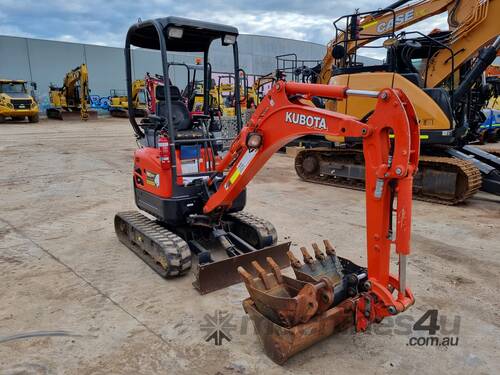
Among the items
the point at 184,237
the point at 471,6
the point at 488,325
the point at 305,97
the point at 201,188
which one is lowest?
the point at 488,325

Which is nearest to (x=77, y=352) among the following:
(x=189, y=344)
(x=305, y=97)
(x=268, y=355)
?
(x=189, y=344)

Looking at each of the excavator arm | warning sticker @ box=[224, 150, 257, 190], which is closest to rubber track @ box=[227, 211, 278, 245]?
warning sticker @ box=[224, 150, 257, 190]

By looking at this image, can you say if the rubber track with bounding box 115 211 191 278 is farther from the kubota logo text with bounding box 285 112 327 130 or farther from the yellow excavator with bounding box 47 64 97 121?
the yellow excavator with bounding box 47 64 97 121

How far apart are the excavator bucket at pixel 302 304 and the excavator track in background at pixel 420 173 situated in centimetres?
468

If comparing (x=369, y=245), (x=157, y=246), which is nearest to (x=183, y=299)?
(x=157, y=246)

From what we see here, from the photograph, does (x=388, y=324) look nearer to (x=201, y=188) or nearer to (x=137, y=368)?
(x=137, y=368)

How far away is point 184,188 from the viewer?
440cm

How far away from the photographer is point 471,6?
24.2 ft

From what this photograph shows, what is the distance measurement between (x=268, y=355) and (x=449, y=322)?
159 cm

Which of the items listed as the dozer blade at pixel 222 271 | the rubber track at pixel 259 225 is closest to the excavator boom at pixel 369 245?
the dozer blade at pixel 222 271

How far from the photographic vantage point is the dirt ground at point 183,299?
2.91 m

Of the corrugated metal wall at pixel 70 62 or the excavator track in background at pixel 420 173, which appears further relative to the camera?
the corrugated metal wall at pixel 70 62

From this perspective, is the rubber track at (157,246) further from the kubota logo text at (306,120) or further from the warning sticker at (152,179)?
the kubota logo text at (306,120)

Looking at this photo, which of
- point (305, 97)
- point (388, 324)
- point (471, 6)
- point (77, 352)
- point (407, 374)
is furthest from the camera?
point (471, 6)
